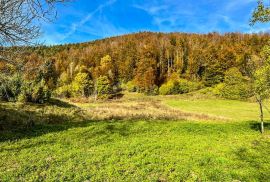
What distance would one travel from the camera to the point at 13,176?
915 centimetres

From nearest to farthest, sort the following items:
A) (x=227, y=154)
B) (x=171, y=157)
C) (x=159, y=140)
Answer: (x=171, y=157) < (x=227, y=154) < (x=159, y=140)

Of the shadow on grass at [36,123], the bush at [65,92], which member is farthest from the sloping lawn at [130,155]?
the bush at [65,92]

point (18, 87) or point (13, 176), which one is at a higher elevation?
point (18, 87)

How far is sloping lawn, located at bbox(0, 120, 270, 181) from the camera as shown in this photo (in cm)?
972

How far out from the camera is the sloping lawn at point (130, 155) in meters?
9.72

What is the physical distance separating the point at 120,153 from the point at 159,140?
358cm

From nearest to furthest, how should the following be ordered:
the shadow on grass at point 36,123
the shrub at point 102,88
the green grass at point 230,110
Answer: the shadow on grass at point 36,123
the green grass at point 230,110
the shrub at point 102,88

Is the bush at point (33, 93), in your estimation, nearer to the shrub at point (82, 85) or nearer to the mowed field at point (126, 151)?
the mowed field at point (126, 151)

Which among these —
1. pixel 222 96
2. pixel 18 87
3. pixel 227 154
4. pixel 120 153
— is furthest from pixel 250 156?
pixel 222 96

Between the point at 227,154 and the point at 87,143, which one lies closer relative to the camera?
the point at 227,154

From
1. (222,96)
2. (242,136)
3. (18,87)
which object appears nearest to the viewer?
(242,136)

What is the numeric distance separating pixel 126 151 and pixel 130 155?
1.45ft

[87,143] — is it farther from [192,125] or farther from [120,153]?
[192,125]

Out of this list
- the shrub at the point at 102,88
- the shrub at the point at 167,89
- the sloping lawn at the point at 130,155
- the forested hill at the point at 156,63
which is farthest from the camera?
the forested hill at the point at 156,63
